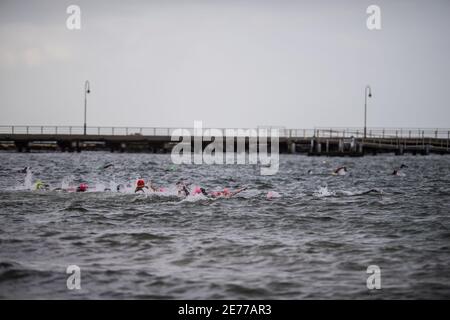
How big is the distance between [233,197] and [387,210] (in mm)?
5713

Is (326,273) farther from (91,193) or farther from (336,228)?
(91,193)

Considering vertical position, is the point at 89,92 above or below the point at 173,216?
above

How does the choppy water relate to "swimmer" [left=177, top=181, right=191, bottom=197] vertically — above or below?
below

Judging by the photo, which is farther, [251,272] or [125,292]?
[251,272]

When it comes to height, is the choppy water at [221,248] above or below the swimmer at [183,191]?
below

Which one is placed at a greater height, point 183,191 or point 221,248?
point 183,191

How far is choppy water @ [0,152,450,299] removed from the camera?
947 centimetres

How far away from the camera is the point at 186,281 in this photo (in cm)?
980

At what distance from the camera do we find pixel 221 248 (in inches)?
486

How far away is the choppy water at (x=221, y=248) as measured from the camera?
9.47 metres

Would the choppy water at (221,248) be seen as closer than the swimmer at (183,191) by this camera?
Yes

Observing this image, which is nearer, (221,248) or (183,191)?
(221,248)

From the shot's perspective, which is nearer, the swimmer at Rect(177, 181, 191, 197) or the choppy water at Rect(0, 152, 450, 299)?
the choppy water at Rect(0, 152, 450, 299)
